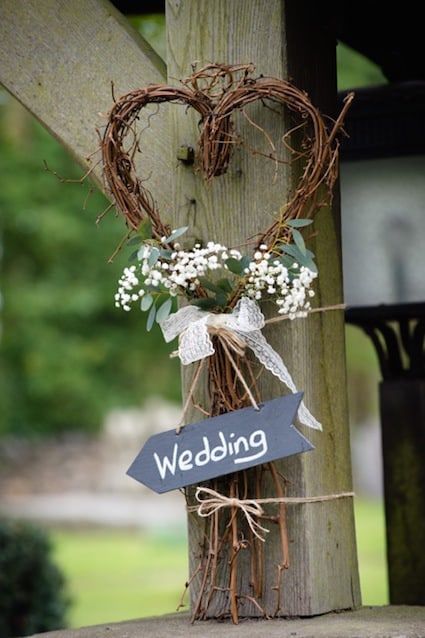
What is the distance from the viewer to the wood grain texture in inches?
93.8

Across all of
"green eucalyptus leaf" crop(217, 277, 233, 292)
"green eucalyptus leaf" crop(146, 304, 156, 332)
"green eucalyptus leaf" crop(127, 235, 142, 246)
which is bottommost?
"green eucalyptus leaf" crop(146, 304, 156, 332)

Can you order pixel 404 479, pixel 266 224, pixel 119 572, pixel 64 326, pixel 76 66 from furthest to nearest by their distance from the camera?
pixel 64 326 → pixel 119 572 → pixel 404 479 → pixel 76 66 → pixel 266 224

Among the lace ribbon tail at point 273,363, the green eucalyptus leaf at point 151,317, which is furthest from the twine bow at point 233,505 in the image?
the green eucalyptus leaf at point 151,317

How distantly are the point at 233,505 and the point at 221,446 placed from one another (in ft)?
0.40

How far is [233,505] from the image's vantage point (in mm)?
2141

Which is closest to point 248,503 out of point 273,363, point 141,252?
point 273,363

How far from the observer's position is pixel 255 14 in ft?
7.34

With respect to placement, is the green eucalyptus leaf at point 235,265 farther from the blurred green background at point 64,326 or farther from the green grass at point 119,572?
the blurred green background at point 64,326

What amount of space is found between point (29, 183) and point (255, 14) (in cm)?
1418

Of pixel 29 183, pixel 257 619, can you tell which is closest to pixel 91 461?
pixel 29 183

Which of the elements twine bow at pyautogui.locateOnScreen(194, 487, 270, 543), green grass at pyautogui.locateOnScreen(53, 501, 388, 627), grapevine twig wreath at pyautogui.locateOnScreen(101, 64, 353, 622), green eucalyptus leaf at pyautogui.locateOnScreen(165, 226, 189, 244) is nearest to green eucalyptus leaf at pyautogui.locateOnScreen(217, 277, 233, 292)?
grapevine twig wreath at pyautogui.locateOnScreen(101, 64, 353, 622)

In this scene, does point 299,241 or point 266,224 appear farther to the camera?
point 266,224

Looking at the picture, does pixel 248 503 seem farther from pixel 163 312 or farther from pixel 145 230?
pixel 145 230

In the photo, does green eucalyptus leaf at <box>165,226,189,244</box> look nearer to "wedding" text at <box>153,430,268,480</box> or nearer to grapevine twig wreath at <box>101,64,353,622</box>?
grapevine twig wreath at <box>101,64,353,622</box>
